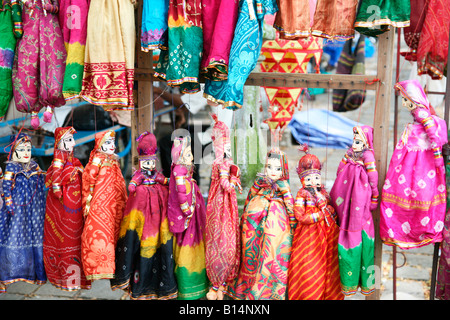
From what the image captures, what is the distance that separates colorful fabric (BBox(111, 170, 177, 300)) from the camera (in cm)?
269

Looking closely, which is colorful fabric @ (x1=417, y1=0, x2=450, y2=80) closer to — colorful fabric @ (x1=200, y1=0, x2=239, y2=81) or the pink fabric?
the pink fabric

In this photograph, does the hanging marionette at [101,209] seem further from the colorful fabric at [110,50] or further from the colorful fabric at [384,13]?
the colorful fabric at [384,13]

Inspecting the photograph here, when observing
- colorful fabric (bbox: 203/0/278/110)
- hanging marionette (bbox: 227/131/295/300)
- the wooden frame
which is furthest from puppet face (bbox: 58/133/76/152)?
hanging marionette (bbox: 227/131/295/300)

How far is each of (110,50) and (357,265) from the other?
178 centimetres

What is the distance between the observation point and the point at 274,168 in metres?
2.66

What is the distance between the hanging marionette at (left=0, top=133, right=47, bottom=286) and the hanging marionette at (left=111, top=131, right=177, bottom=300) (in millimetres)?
534

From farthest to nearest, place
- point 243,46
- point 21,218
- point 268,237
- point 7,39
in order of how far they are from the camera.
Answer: point 21,218 → point 7,39 → point 268,237 → point 243,46

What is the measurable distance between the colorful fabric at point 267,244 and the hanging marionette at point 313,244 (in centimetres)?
6

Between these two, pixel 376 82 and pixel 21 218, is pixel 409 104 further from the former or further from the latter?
pixel 21 218

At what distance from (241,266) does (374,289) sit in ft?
2.61

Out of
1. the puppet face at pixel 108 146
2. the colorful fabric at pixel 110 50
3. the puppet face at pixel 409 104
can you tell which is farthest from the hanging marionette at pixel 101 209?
the puppet face at pixel 409 104

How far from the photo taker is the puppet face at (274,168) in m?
2.67

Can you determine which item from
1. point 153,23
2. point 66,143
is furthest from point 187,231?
point 153,23

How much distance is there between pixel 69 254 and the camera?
277 cm
